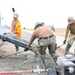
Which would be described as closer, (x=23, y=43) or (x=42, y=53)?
(x=42, y=53)

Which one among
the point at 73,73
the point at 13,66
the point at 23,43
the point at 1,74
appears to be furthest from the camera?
the point at 23,43

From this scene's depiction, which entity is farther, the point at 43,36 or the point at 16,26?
the point at 16,26

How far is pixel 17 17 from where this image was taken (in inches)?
477

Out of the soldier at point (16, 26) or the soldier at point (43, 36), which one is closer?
the soldier at point (43, 36)

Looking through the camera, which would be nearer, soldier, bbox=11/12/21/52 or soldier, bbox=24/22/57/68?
soldier, bbox=24/22/57/68

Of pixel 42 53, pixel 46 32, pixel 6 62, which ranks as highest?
pixel 46 32

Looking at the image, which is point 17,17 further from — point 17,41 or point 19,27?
point 17,41

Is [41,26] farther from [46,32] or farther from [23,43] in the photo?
[23,43]

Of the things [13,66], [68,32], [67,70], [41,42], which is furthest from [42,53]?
[67,70]

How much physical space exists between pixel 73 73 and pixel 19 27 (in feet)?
26.3

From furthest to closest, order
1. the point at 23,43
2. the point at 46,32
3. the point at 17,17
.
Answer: the point at 17,17
the point at 23,43
the point at 46,32

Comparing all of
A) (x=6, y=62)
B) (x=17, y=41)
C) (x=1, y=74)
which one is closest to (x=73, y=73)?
(x=1, y=74)

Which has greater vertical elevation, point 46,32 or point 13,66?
point 46,32

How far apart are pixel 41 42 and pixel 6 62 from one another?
97.9 inches
